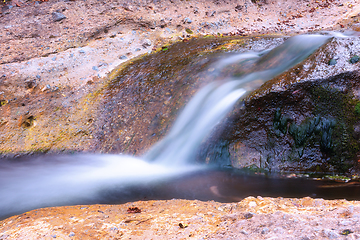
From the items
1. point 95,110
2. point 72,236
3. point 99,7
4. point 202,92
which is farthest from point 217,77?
point 99,7

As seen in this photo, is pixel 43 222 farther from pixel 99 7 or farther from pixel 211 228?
pixel 99 7

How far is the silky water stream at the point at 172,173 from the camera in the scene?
3.91 metres

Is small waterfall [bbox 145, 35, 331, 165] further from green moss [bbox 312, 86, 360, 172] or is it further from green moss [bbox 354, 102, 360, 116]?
green moss [bbox 354, 102, 360, 116]

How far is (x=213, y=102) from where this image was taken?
16.8 feet

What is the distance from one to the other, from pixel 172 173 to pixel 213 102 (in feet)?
5.89

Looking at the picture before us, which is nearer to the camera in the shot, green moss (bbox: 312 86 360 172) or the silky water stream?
the silky water stream

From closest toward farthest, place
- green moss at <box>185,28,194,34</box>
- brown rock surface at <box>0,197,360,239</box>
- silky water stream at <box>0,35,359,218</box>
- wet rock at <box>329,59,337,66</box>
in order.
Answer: brown rock surface at <box>0,197,360,239</box> < silky water stream at <box>0,35,359,218</box> < wet rock at <box>329,59,337,66</box> < green moss at <box>185,28,194,34</box>

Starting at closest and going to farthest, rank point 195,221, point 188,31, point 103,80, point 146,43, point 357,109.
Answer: point 195,221 → point 357,109 → point 103,80 → point 146,43 → point 188,31

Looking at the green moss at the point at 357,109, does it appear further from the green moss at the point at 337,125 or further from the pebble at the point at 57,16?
the pebble at the point at 57,16

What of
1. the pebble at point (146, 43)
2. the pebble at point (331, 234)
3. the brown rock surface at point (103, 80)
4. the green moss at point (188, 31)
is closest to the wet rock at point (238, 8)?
the brown rock surface at point (103, 80)

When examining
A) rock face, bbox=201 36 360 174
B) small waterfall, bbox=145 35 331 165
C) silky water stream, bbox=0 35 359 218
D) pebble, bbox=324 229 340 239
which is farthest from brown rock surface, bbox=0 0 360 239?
small waterfall, bbox=145 35 331 165

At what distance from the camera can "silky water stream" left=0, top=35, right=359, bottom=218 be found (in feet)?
12.8

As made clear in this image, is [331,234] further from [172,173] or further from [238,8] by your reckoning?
[238,8]

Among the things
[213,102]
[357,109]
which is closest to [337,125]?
[357,109]
